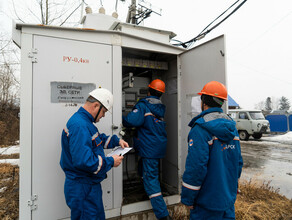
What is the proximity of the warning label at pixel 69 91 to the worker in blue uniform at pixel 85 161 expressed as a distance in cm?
59

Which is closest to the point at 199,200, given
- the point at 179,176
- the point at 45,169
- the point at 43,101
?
the point at 179,176

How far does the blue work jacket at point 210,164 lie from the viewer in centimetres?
160

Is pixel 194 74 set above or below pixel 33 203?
above

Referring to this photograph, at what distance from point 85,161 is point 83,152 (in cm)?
8

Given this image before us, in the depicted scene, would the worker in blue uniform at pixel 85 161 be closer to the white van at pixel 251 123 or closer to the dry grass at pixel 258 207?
the dry grass at pixel 258 207

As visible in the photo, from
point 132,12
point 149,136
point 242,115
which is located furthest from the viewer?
point 242,115

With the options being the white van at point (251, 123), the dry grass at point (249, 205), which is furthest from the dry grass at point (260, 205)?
the white van at point (251, 123)

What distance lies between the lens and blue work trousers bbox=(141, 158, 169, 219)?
264cm

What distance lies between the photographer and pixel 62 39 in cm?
232

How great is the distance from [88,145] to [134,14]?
773 cm

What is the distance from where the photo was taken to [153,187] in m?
2.76

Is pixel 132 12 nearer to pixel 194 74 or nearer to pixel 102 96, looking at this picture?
pixel 194 74

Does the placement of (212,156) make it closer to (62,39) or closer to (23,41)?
(62,39)

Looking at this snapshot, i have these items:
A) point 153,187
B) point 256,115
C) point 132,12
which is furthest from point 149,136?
point 256,115
